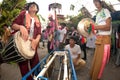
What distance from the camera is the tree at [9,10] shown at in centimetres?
496

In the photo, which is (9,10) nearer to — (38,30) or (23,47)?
(38,30)

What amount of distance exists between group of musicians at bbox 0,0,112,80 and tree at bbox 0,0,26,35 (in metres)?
1.56

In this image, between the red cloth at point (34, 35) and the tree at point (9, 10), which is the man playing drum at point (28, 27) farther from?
the tree at point (9, 10)

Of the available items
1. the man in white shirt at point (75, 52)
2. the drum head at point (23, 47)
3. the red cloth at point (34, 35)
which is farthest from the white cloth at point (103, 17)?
the man in white shirt at point (75, 52)

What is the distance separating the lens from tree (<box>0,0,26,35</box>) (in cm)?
496

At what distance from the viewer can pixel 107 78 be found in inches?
203

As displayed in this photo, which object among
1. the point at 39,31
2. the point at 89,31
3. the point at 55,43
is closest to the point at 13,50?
the point at 39,31

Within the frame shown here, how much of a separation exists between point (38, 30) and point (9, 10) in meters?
1.94

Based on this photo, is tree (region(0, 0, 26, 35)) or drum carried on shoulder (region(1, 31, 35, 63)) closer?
drum carried on shoulder (region(1, 31, 35, 63))

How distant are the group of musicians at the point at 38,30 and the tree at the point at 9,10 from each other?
5.10 feet

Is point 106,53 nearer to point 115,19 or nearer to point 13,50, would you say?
point 13,50

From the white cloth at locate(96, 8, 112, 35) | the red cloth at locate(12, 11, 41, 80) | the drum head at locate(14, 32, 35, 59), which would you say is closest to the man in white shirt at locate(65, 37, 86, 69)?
the white cloth at locate(96, 8, 112, 35)

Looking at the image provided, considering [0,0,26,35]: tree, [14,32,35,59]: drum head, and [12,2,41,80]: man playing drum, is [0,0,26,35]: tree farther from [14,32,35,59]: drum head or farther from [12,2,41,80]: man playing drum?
[14,32,35,59]: drum head

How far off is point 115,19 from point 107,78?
10.7ft
